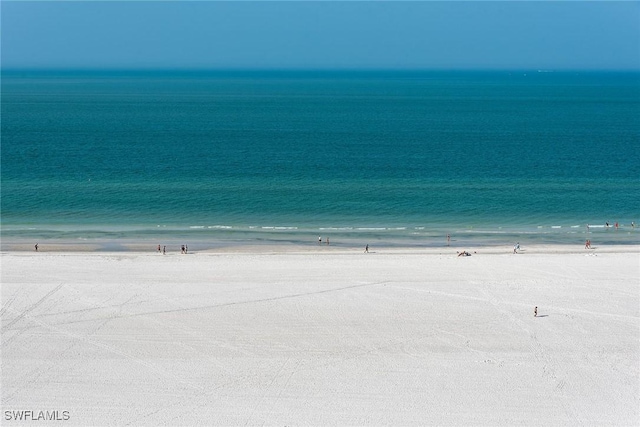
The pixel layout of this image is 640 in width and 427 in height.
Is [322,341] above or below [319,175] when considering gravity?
below

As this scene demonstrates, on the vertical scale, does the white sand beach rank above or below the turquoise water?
below

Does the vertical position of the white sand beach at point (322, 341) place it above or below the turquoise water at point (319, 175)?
below

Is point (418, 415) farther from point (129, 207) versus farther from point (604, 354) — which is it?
point (129, 207)

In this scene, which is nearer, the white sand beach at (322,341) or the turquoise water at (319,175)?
the white sand beach at (322,341)

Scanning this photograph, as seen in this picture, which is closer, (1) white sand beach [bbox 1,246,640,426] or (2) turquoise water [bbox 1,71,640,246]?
(1) white sand beach [bbox 1,246,640,426]

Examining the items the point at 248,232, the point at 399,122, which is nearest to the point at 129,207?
the point at 248,232
